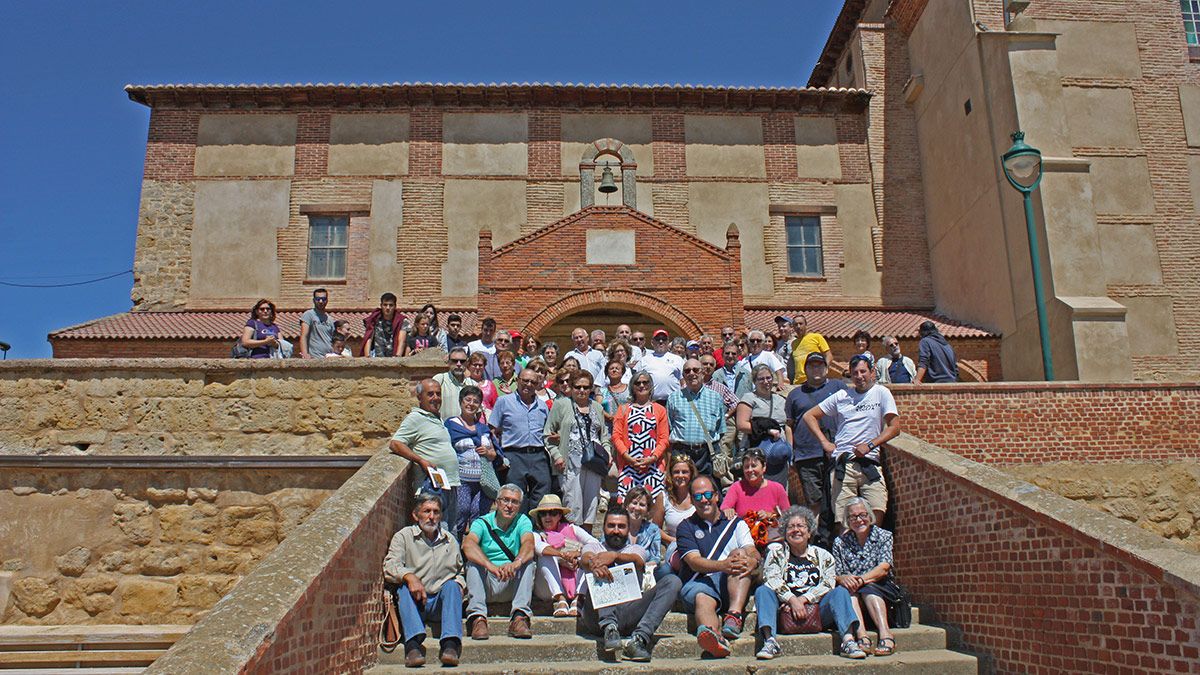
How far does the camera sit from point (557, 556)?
705cm

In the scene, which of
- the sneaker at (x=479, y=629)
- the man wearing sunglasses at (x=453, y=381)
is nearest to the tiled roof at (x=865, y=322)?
the man wearing sunglasses at (x=453, y=381)

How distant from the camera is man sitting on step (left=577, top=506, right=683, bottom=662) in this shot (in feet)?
21.0

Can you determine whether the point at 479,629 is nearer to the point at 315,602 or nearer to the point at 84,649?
the point at 315,602

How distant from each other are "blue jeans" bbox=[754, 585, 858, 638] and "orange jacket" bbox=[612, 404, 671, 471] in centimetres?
193

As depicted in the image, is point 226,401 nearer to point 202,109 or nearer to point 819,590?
point 819,590

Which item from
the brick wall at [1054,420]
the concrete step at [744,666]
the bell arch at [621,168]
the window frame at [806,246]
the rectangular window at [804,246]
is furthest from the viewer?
the rectangular window at [804,246]

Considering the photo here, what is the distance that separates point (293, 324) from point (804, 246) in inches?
473

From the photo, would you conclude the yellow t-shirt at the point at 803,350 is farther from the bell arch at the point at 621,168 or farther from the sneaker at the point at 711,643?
the bell arch at the point at 621,168

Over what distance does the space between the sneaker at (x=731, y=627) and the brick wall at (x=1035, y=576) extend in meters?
1.69

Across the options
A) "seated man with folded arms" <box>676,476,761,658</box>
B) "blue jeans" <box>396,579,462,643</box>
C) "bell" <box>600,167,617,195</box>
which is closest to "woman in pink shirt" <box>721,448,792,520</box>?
"seated man with folded arms" <box>676,476,761,658</box>

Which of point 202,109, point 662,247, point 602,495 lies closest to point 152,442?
point 602,495

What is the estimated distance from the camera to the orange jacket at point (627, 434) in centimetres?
847

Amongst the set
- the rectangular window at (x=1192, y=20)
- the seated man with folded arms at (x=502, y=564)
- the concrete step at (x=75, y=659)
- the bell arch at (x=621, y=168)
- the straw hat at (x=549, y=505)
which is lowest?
the concrete step at (x=75, y=659)

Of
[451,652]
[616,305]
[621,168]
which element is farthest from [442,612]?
[621,168]
